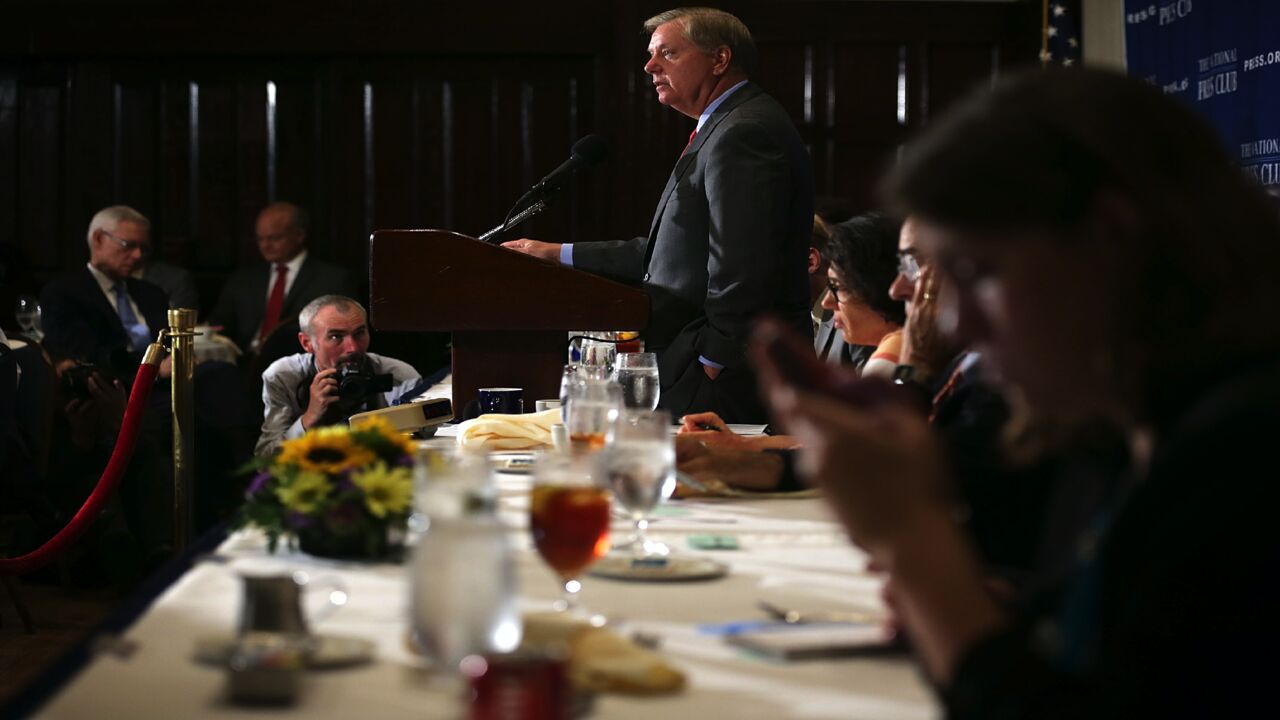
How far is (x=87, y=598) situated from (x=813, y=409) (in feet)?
14.3

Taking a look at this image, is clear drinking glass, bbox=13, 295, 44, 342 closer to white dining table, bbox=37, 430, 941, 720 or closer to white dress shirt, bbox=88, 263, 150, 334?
white dress shirt, bbox=88, 263, 150, 334

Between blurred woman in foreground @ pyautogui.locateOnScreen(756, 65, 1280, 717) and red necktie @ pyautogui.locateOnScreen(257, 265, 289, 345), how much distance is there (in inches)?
249

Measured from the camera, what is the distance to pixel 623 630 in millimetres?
1232

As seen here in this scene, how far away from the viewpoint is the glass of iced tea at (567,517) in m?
1.28

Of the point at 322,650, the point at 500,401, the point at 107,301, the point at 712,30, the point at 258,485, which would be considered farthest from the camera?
the point at 107,301

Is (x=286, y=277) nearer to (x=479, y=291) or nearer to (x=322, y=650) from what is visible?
(x=479, y=291)

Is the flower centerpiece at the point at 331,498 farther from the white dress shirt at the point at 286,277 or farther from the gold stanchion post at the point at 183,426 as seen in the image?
the white dress shirt at the point at 286,277

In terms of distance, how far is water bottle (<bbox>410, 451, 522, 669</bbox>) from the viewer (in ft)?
3.26

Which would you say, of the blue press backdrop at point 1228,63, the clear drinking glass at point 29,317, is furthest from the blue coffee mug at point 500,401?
the clear drinking glass at point 29,317

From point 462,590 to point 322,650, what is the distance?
190mm

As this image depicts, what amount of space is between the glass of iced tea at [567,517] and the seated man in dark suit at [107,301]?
4.69m

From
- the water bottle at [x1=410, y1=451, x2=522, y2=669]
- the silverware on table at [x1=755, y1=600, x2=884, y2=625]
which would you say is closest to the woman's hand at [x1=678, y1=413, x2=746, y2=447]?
the silverware on table at [x1=755, y1=600, x2=884, y2=625]

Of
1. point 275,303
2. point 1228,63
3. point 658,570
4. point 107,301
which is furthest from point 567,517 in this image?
point 275,303

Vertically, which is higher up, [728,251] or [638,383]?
[728,251]
